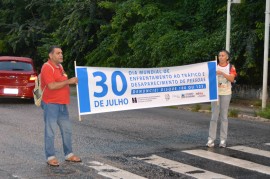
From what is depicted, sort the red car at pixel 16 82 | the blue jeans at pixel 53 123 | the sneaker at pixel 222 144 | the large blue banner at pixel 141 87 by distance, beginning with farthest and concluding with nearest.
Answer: the red car at pixel 16 82 < the sneaker at pixel 222 144 < the large blue banner at pixel 141 87 < the blue jeans at pixel 53 123

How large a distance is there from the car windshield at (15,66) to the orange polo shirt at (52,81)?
462 inches

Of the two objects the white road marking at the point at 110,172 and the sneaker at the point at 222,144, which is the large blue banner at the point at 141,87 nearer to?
the sneaker at the point at 222,144

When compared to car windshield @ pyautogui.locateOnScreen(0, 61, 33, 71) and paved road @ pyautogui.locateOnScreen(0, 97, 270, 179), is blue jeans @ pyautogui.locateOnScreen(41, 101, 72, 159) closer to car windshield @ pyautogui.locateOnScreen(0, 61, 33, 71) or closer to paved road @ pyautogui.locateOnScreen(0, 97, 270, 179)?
paved road @ pyautogui.locateOnScreen(0, 97, 270, 179)

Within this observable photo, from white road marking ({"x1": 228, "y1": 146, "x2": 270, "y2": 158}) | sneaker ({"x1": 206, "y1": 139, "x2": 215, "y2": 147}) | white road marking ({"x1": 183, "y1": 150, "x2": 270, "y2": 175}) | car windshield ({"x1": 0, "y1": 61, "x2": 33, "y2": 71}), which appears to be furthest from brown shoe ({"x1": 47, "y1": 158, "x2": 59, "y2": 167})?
car windshield ({"x1": 0, "y1": 61, "x2": 33, "y2": 71})

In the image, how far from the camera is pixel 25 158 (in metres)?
9.77

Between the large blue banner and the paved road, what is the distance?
2.60 ft

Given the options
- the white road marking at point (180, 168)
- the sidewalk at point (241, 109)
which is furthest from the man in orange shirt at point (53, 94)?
the sidewalk at point (241, 109)

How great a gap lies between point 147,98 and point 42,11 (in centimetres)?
2625

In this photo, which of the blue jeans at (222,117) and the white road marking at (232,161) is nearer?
the white road marking at (232,161)

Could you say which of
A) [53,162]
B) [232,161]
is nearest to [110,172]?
[53,162]

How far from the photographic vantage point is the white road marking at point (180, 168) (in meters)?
8.58

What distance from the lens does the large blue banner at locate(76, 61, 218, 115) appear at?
10562 millimetres

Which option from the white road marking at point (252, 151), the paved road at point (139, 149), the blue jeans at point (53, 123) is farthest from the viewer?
the white road marking at point (252, 151)

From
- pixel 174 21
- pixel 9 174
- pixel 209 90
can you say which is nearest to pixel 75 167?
pixel 9 174
